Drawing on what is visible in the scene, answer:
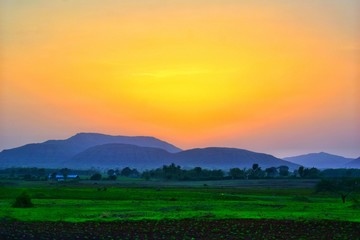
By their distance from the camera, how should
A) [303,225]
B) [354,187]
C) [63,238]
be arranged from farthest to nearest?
[354,187] < [303,225] < [63,238]

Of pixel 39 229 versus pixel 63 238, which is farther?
pixel 39 229

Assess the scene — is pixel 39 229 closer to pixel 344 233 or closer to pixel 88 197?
pixel 344 233

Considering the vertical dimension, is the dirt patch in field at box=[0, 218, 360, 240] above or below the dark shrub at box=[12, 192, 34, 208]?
below

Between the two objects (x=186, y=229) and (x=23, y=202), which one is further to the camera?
(x=23, y=202)

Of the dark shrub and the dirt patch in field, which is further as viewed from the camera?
the dark shrub

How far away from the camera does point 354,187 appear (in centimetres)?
10962

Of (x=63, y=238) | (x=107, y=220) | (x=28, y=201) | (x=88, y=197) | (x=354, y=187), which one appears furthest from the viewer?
(x=354, y=187)

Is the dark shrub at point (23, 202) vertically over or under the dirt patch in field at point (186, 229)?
over

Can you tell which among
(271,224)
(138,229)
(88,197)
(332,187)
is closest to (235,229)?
(271,224)

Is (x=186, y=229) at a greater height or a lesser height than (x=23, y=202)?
lesser

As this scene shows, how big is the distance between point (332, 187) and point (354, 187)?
472 cm

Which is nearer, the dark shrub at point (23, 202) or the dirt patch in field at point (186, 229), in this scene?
the dirt patch in field at point (186, 229)

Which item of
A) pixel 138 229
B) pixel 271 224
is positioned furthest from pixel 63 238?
pixel 271 224

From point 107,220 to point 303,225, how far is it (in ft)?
58.1
